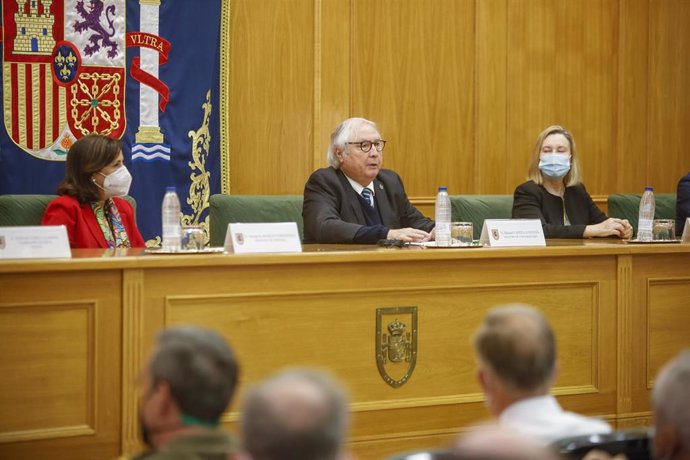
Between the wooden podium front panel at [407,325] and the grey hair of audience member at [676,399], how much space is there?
205 cm

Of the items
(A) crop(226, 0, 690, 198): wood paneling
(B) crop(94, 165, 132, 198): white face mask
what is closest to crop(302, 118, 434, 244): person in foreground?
(B) crop(94, 165, 132, 198): white face mask

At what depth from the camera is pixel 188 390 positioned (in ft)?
5.50

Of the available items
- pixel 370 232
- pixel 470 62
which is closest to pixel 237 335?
pixel 370 232

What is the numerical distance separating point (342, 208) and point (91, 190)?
1181 millimetres

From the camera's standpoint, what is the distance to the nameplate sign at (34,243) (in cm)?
322

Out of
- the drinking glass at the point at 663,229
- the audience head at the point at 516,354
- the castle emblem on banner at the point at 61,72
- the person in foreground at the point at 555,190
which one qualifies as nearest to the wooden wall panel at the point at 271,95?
the castle emblem on banner at the point at 61,72

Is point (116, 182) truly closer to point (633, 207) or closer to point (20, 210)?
point (20, 210)

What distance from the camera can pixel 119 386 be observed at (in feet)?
10.7

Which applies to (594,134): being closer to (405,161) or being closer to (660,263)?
(405,161)

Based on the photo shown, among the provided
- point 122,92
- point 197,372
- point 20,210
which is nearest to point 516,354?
point 197,372

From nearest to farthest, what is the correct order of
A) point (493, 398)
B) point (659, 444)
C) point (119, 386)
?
1. point (659, 444)
2. point (493, 398)
3. point (119, 386)

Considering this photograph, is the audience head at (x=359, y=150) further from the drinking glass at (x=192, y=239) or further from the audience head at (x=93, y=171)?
the drinking glass at (x=192, y=239)

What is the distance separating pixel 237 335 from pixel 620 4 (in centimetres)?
468

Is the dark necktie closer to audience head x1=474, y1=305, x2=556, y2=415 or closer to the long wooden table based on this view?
the long wooden table
